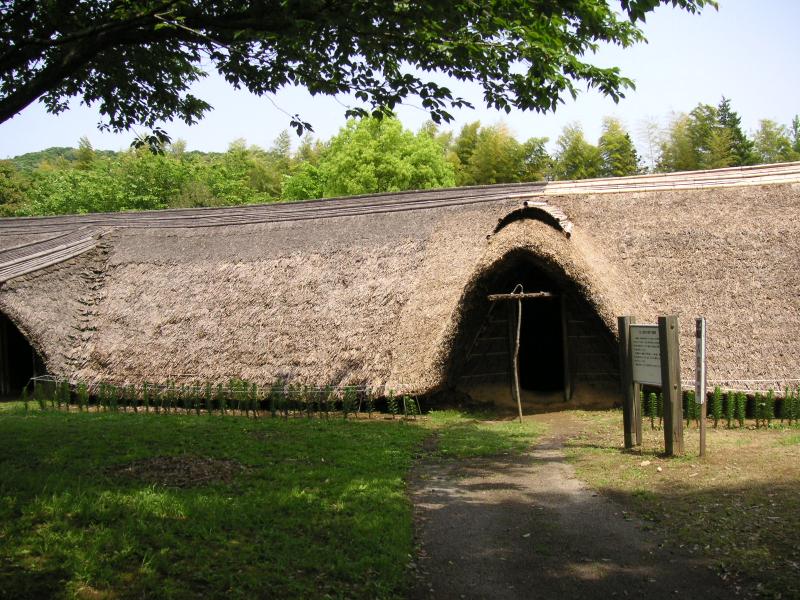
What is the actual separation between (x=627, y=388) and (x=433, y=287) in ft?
17.6

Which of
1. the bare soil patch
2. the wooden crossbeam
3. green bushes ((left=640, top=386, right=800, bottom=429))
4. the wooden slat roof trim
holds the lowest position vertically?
the bare soil patch

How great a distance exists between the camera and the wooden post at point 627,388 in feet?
31.3

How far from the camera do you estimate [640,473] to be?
27.0 ft

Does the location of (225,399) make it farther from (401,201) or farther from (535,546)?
(535,546)

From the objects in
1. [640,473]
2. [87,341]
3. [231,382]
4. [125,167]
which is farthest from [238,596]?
[125,167]

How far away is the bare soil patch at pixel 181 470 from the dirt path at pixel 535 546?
2.11 meters

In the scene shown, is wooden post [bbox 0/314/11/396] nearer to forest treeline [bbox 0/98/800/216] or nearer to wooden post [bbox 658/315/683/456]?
wooden post [bbox 658/315/683/456]

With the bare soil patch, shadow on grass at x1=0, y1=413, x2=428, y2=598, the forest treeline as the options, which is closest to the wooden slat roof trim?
shadow on grass at x1=0, y1=413, x2=428, y2=598

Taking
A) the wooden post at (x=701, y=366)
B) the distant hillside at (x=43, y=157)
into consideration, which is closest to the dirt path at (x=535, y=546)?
the wooden post at (x=701, y=366)

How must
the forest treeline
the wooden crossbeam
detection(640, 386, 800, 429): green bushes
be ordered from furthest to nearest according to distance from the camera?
the forest treeline → the wooden crossbeam → detection(640, 386, 800, 429): green bushes

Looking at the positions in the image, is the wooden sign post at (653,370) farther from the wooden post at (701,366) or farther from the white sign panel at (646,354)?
the wooden post at (701,366)

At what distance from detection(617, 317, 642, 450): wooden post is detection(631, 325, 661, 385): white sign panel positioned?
77mm

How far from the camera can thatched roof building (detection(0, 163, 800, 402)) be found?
12.6 metres

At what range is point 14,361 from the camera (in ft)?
59.3
